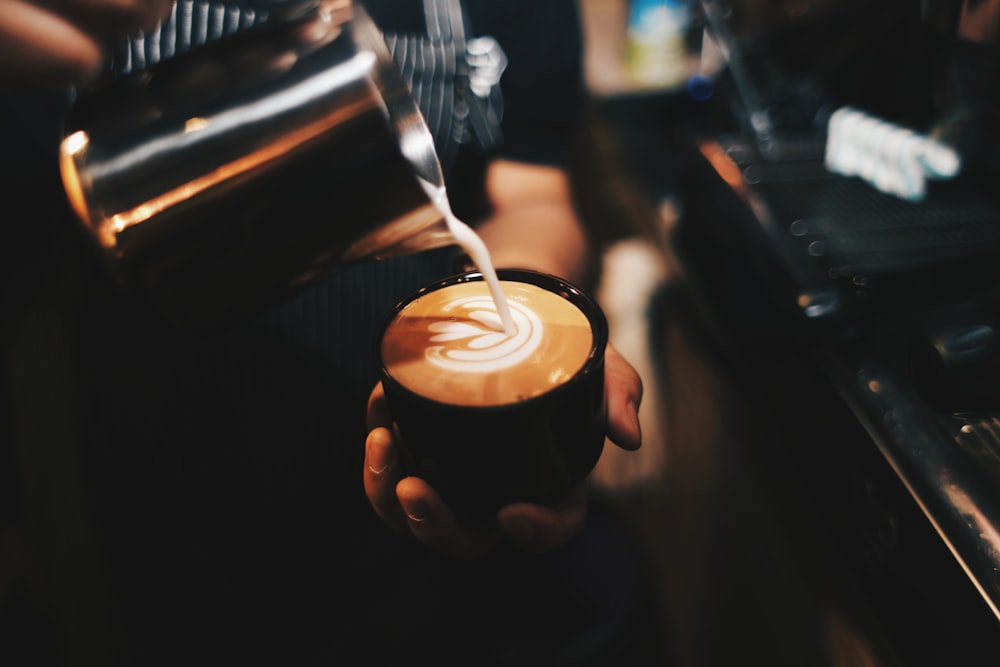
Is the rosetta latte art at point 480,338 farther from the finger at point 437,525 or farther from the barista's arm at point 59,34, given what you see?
the barista's arm at point 59,34

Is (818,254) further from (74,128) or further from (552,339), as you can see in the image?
(74,128)

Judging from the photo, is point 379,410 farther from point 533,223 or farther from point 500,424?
point 533,223

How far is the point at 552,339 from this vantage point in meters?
0.62

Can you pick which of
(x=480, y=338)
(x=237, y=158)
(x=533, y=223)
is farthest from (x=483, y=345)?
(x=533, y=223)

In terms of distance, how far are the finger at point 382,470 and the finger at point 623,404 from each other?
0.74 ft

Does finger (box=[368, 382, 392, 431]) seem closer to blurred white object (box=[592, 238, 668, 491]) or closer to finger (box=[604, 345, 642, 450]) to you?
finger (box=[604, 345, 642, 450])

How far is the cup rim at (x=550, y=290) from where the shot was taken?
49cm

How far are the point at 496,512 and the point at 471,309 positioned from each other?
218 millimetres

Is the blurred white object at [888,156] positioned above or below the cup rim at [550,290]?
below

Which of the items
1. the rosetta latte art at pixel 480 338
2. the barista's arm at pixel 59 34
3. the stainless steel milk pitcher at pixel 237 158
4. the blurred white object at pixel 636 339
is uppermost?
the barista's arm at pixel 59 34

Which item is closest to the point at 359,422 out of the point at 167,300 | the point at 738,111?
the point at 167,300

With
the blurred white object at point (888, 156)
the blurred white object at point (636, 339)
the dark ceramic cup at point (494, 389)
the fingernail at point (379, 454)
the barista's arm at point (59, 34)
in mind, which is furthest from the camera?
the blurred white object at point (636, 339)

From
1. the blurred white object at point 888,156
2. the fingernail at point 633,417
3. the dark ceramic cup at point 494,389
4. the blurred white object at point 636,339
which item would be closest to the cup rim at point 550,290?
the dark ceramic cup at point 494,389

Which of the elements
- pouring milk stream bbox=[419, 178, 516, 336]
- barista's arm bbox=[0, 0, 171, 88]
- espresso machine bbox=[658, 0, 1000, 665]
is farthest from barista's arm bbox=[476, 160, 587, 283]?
barista's arm bbox=[0, 0, 171, 88]
